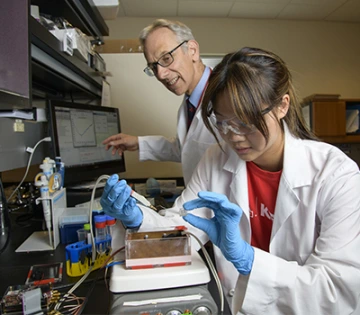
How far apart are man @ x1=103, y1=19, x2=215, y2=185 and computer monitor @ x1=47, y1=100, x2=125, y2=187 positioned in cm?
46

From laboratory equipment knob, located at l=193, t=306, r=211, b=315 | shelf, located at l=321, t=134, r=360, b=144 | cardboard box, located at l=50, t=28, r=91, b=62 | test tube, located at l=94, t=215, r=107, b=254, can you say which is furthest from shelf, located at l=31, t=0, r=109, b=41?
shelf, located at l=321, t=134, r=360, b=144

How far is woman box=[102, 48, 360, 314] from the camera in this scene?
2.07 ft

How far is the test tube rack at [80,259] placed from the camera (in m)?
0.80

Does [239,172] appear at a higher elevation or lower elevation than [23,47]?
lower

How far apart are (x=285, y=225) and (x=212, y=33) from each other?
129 inches

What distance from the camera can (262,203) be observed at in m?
0.90

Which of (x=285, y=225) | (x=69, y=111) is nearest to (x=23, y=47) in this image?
(x=69, y=111)

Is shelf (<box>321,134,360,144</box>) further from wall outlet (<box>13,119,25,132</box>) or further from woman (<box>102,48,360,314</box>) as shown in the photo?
wall outlet (<box>13,119,25,132</box>)

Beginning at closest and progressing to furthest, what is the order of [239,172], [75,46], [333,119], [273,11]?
[239,172] → [75,46] → [333,119] → [273,11]

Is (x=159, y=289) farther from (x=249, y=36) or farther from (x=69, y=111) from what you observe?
(x=249, y=36)

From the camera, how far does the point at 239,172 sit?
938 millimetres

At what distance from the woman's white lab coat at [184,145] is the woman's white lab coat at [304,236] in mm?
383

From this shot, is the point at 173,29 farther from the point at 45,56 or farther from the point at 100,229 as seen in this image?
the point at 100,229

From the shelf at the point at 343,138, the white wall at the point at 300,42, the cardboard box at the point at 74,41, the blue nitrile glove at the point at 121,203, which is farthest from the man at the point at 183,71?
the white wall at the point at 300,42
